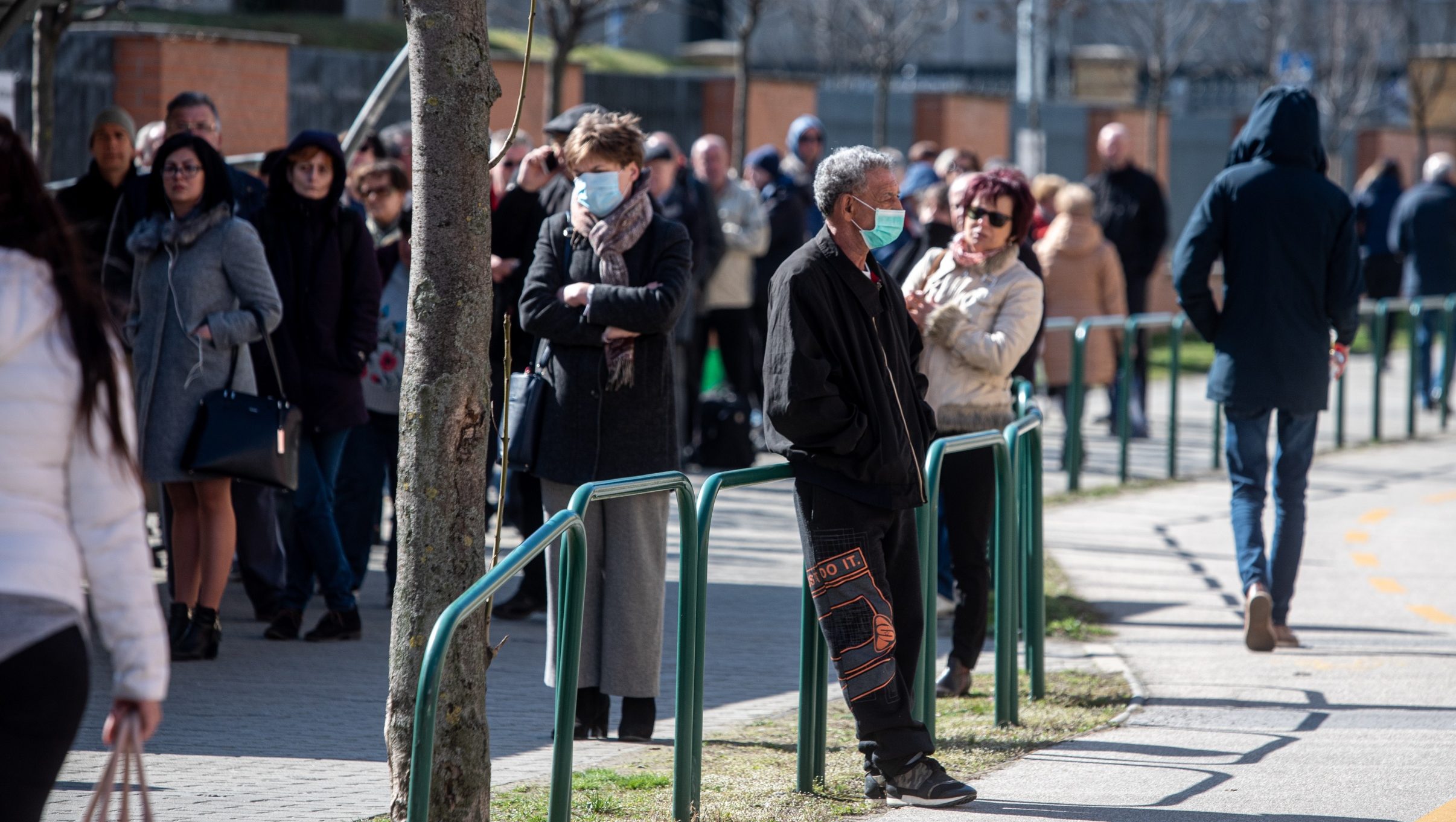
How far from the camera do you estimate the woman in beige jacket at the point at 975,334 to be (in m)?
6.53

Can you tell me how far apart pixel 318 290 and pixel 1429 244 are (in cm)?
1199

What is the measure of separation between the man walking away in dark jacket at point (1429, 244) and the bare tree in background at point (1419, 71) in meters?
15.9

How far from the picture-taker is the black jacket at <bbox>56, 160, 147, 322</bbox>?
709 centimetres

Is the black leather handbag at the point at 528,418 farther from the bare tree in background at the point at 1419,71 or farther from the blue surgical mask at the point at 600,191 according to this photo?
the bare tree in background at the point at 1419,71

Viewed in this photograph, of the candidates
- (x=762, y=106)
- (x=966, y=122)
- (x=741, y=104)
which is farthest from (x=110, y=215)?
(x=966, y=122)

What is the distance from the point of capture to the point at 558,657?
429cm

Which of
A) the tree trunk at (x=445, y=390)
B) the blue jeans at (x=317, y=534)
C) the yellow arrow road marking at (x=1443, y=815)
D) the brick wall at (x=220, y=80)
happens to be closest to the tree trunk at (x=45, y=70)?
the blue jeans at (x=317, y=534)

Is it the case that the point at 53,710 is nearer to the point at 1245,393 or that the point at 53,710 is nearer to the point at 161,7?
the point at 1245,393

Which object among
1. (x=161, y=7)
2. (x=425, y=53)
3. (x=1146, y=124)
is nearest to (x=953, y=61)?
(x=1146, y=124)

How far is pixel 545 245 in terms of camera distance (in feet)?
20.2

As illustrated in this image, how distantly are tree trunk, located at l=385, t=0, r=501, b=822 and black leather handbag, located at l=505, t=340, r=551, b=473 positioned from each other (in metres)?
1.70

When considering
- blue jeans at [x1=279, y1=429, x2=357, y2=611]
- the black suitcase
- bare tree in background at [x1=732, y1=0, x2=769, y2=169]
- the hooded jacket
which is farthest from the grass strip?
bare tree in background at [x1=732, y1=0, x2=769, y2=169]

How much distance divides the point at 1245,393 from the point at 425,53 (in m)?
4.22

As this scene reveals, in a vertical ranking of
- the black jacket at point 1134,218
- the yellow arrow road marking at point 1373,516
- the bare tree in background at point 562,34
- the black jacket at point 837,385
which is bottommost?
the yellow arrow road marking at point 1373,516
